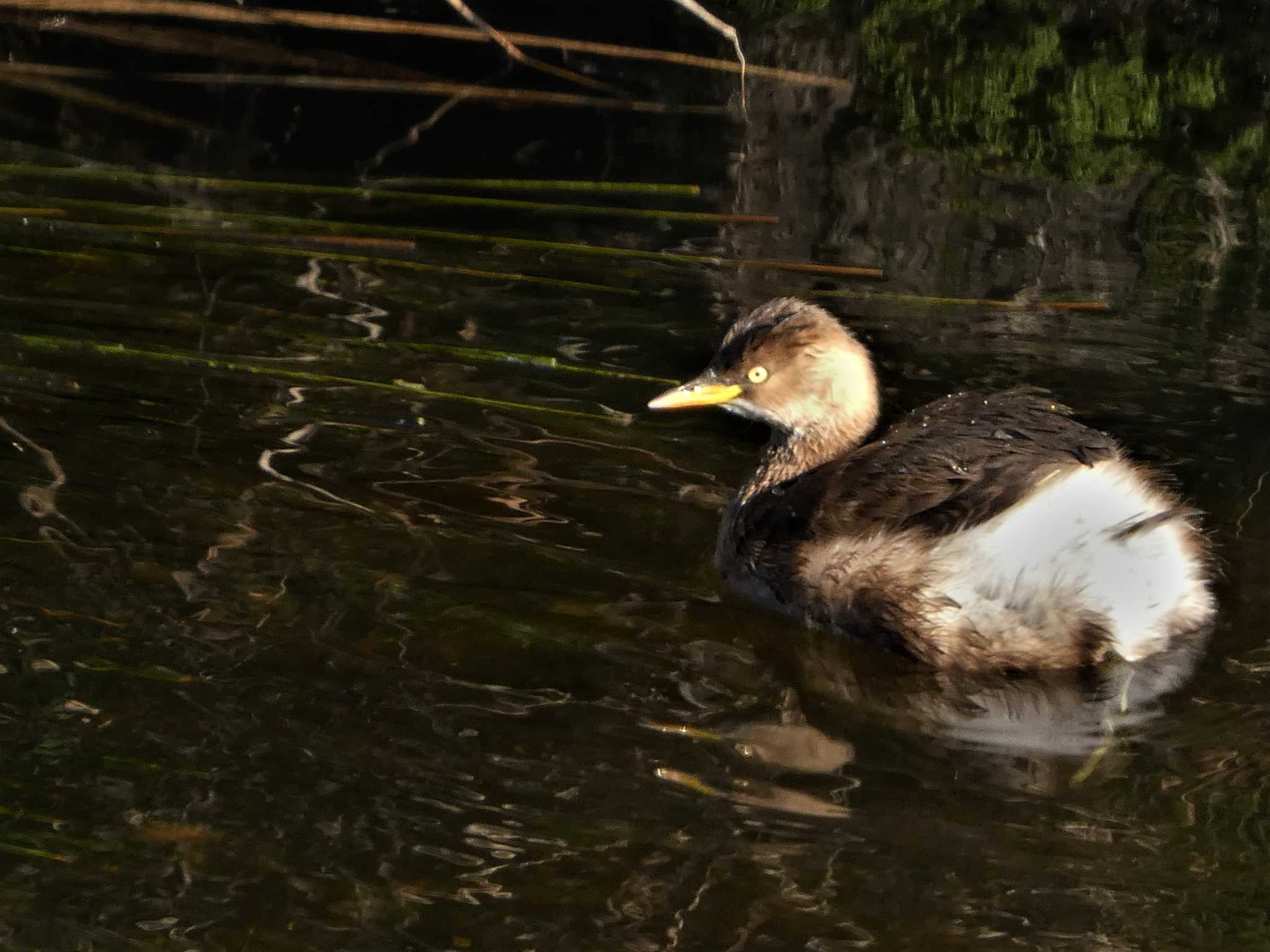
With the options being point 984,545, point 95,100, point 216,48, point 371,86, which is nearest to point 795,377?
point 984,545

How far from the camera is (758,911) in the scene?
3438mm

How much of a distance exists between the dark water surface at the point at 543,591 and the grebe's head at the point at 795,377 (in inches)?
11.1

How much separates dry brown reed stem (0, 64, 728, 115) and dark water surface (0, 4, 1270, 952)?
999mm

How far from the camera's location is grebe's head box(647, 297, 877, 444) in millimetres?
5348

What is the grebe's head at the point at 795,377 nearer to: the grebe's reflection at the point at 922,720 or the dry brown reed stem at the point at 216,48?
the grebe's reflection at the point at 922,720

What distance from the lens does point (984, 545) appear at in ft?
14.7

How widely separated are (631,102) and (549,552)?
469 centimetres

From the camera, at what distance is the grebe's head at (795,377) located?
535 centimetres

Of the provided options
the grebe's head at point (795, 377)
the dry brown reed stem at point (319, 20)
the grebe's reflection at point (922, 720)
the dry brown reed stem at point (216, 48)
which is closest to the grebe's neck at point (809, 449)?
the grebe's head at point (795, 377)

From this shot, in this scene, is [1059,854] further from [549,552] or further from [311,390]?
[311,390]

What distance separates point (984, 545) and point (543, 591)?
105 cm

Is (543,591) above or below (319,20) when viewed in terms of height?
below

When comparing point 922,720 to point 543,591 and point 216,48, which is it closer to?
point 543,591

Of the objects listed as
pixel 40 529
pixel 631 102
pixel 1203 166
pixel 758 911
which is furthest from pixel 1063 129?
pixel 758 911
